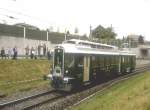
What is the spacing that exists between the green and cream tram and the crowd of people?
6.90 meters

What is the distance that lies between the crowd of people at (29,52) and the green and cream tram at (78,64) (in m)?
6.90

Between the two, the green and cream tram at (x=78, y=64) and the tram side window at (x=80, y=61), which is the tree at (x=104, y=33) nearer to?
the green and cream tram at (x=78, y=64)

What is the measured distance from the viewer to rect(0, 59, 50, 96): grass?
82.1ft

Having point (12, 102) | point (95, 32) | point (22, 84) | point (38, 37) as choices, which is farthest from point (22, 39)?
point (95, 32)

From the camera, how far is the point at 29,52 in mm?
37938

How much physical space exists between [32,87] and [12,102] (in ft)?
22.6

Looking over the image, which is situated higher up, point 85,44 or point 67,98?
point 85,44

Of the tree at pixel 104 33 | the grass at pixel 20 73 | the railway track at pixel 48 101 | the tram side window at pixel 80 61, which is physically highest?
the tree at pixel 104 33

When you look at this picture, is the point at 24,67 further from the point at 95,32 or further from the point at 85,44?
the point at 95,32

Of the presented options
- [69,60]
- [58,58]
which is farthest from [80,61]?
[58,58]

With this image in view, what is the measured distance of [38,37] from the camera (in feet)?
137

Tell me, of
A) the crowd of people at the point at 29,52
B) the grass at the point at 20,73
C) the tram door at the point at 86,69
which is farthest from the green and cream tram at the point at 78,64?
the crowd of people at the point at 29,52

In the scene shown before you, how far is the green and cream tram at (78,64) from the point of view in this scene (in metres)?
23.5

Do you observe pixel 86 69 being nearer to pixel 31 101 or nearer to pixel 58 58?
pixel 58 58
